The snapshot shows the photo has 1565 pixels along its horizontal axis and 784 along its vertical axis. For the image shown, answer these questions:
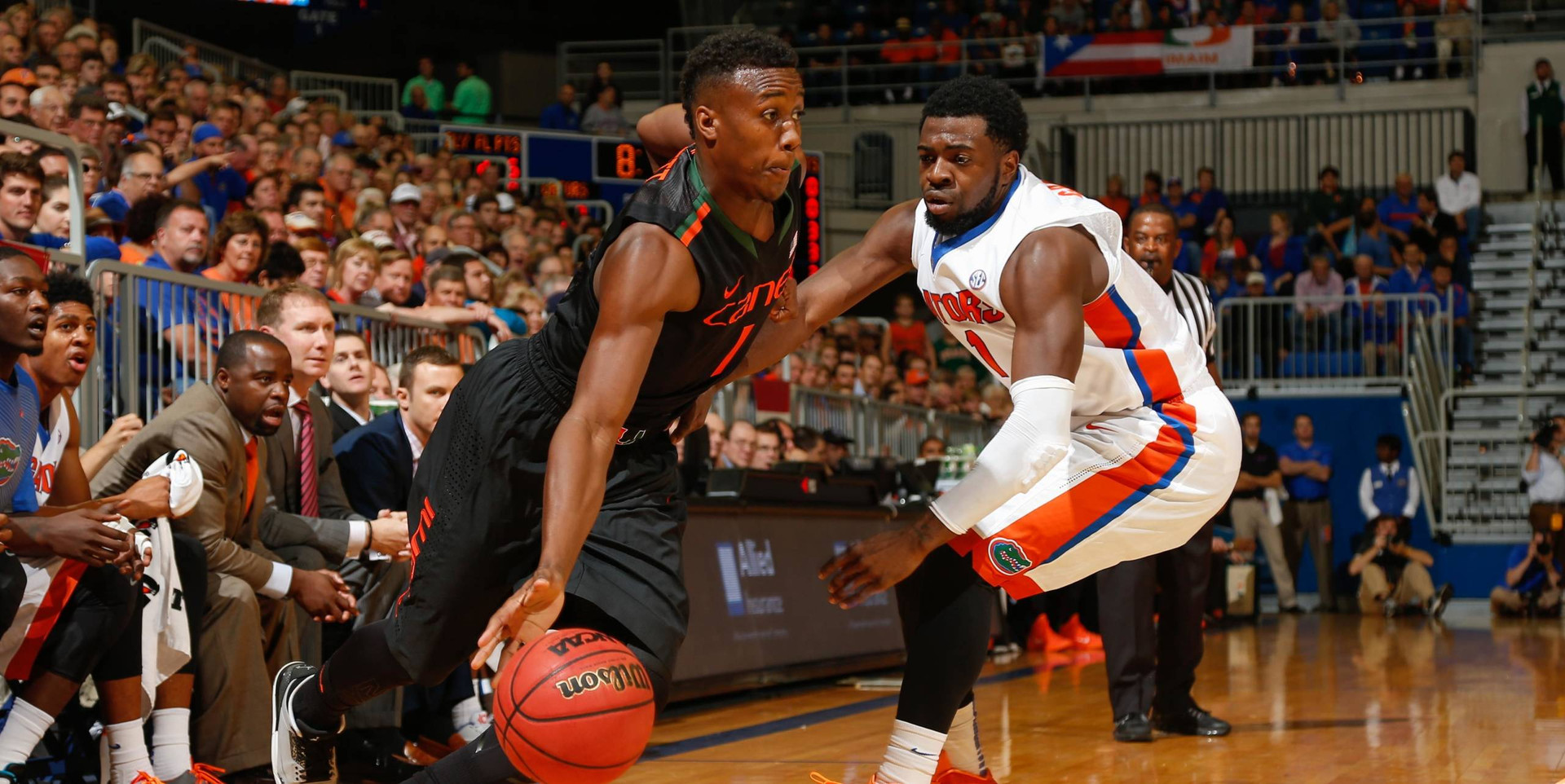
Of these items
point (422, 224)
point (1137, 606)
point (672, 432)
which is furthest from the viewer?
point (422, 224)

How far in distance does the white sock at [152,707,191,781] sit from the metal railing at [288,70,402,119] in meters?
16.0

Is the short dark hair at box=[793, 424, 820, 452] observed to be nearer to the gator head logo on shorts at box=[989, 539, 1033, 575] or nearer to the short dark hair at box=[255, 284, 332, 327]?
the short dark hair at box=[255, 284, 332, 327]

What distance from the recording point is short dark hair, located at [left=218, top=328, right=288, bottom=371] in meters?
5.62

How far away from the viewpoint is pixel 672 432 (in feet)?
13.3

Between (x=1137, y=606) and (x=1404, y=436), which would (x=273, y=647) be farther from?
(x=1404, y=436)

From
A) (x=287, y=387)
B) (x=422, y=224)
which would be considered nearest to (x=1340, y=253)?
(x=422, y=224)

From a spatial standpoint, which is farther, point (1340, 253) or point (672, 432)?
point (1340, 253)

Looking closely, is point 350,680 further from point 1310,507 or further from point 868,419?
point 1310,507

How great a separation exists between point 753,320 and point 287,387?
249 centimetres

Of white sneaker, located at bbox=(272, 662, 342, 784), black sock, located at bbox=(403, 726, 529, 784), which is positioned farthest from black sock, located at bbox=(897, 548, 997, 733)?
white sneaker, located at bbox=(272, 662, 342, 784)

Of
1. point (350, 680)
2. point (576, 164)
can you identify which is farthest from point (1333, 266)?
point (350, 680)

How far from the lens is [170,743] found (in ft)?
16.7

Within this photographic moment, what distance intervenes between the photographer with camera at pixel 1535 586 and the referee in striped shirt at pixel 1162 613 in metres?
10.3

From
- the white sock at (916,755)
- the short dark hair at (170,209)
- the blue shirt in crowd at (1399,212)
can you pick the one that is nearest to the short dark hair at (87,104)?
the short dark hair at (170,209)
